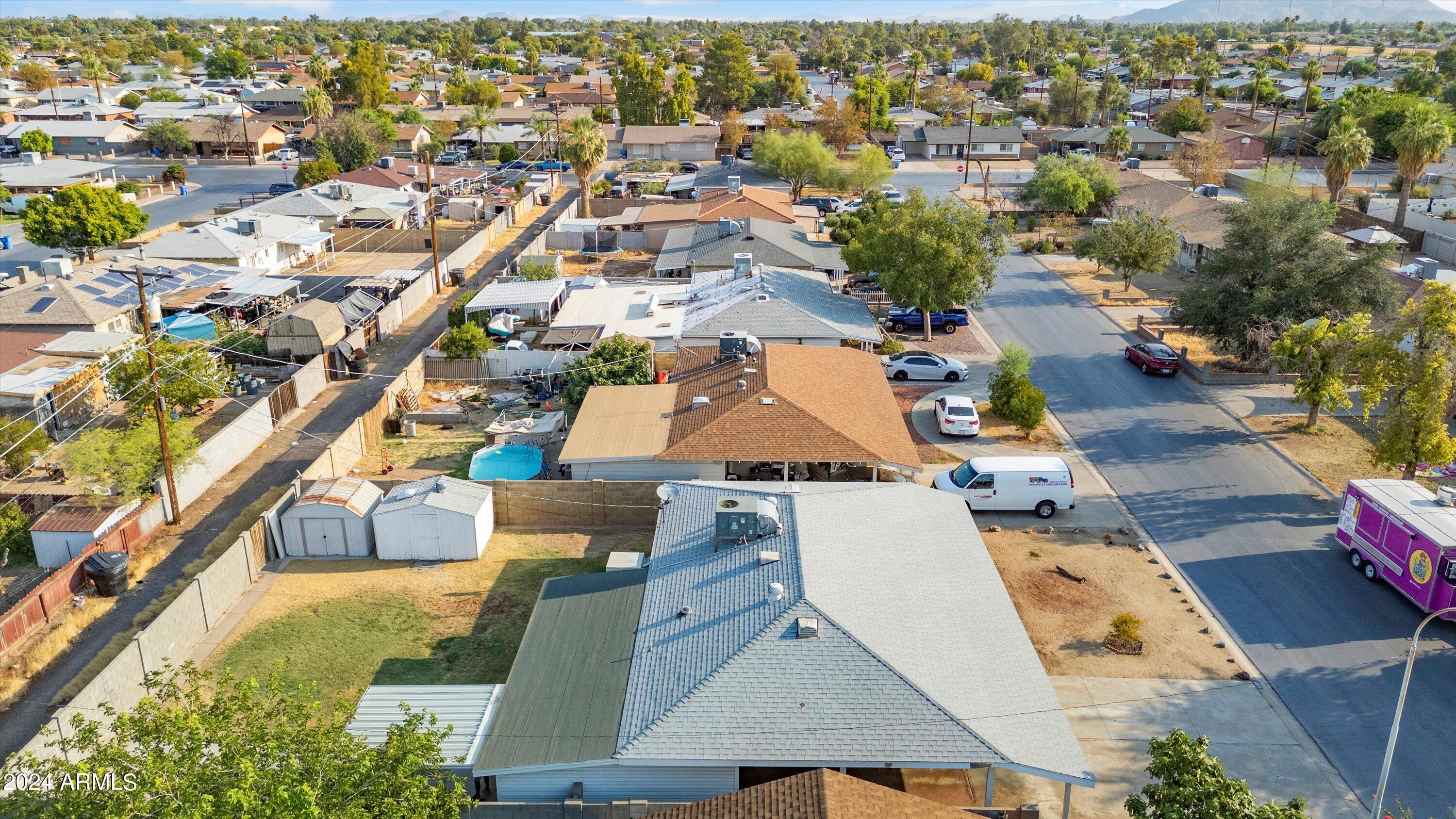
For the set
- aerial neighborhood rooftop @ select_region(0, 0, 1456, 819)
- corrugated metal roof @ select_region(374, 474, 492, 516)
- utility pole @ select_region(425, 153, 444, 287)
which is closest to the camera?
aerial neighborhood rooftop @ select_region(0, 0, 1456, 819)

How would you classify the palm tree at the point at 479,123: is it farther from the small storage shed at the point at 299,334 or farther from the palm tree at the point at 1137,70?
the palm tree at the point at 1137,70

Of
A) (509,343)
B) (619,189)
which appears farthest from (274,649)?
(619,189)

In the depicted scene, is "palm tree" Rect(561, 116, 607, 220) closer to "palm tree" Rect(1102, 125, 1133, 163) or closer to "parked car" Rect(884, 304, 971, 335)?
"parked car" Rect(884, 304, 971, 335)

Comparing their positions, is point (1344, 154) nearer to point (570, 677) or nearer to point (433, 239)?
point (433, 239)

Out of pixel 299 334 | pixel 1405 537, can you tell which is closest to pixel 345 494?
pixel 299 334

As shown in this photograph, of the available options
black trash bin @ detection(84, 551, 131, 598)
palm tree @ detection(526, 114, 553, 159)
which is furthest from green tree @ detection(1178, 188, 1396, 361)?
palm tree @ detection(526, 114, 553, 159)

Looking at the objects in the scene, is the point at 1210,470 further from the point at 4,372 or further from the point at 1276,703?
the point at 4,372
